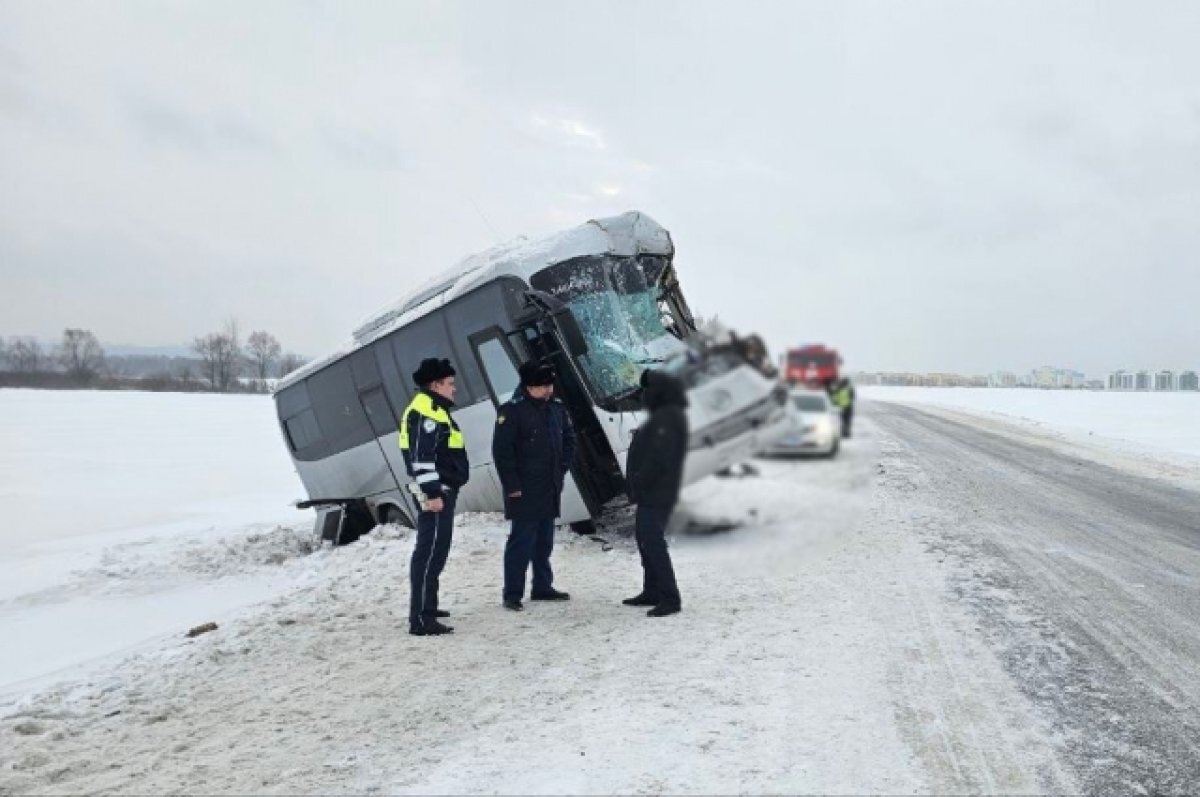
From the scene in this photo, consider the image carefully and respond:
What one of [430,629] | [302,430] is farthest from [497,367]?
[302,430]

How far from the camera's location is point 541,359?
198 inches

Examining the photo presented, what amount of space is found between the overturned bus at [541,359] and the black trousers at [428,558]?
139 cm

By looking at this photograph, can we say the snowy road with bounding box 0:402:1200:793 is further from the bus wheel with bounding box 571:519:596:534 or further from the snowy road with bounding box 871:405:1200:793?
the bus wheel with bounding box 571:519:596:534

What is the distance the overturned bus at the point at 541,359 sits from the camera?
110 centimetres

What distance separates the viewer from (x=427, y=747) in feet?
14.7

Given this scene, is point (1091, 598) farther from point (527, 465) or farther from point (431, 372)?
point (431, 372)

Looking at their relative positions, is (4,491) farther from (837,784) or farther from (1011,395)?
(1011,395)

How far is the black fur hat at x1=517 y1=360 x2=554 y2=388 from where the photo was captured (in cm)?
488

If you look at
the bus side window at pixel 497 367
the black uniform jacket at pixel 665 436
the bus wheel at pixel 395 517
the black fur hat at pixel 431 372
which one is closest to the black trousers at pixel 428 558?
the black fur hat at pixel 431 372

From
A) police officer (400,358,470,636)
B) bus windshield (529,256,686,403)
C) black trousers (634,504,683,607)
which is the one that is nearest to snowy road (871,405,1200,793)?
bus windshield (529,256,686,403)

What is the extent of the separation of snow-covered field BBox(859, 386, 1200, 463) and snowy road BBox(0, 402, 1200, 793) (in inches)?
13.6

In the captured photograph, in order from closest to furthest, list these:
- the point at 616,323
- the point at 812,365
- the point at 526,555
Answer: the point at 812,365
the point at 616,323
the point at 526,555

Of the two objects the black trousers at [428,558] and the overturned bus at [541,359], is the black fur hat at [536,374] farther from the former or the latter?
the black trousers at [428,558]

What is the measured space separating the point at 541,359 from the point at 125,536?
41.6 ft
